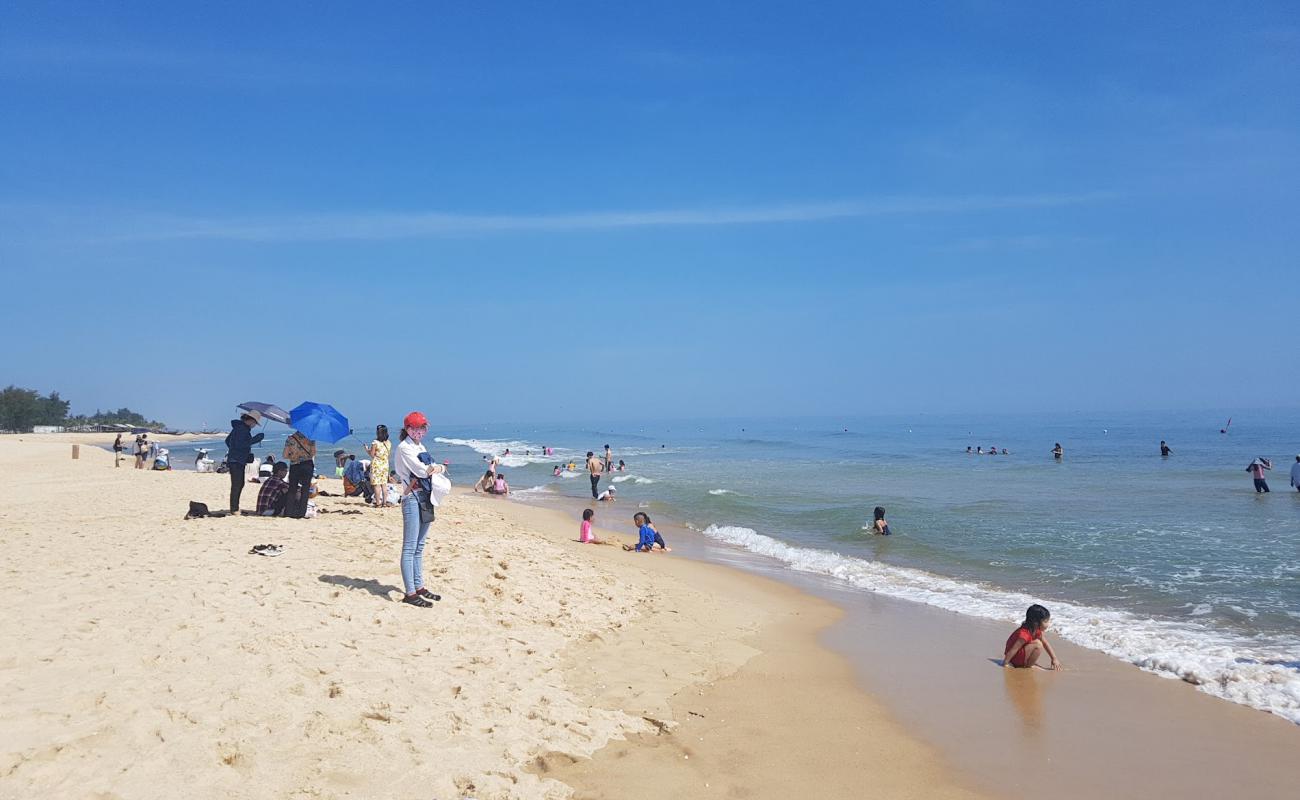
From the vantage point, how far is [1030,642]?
7.43 meters

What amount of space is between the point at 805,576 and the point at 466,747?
363 inches

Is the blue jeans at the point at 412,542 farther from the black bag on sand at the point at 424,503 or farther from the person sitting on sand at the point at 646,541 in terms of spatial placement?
the person sitting on sand at the point at 646,541

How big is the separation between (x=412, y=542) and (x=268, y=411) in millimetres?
7017

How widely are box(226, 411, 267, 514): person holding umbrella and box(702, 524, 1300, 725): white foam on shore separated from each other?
948 centimetres

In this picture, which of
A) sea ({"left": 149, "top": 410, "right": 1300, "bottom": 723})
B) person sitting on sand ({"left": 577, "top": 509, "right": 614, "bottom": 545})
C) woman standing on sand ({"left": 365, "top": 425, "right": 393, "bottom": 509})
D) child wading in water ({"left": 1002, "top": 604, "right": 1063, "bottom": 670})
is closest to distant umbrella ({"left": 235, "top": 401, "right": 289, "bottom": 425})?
woman standing on sand ({"left": 365, "top": 425, "right": 393, "bottom": 509})

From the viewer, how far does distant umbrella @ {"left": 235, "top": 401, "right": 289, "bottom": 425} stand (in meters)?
12.6

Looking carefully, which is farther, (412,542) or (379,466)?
(379,466)

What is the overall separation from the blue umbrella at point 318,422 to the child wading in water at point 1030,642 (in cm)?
1000

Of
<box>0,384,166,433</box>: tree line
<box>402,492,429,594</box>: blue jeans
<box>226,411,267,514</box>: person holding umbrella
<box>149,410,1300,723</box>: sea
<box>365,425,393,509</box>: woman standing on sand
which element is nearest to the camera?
<box>402,492,429,594</box>: blue jeans

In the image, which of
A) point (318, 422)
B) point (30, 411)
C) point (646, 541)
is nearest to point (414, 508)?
point (318, 422)

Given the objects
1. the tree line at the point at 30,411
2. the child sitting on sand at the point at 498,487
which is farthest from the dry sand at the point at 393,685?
the tree line at the point at 30,411

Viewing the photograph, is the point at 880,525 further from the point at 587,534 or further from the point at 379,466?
the point at 379,466

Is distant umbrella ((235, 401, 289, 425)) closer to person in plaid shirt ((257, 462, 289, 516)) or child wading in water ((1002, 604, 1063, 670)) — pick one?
person in plaid shirt ((257, 462, 289, 516))

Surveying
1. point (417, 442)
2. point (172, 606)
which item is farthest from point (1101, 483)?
point (172, 606)
